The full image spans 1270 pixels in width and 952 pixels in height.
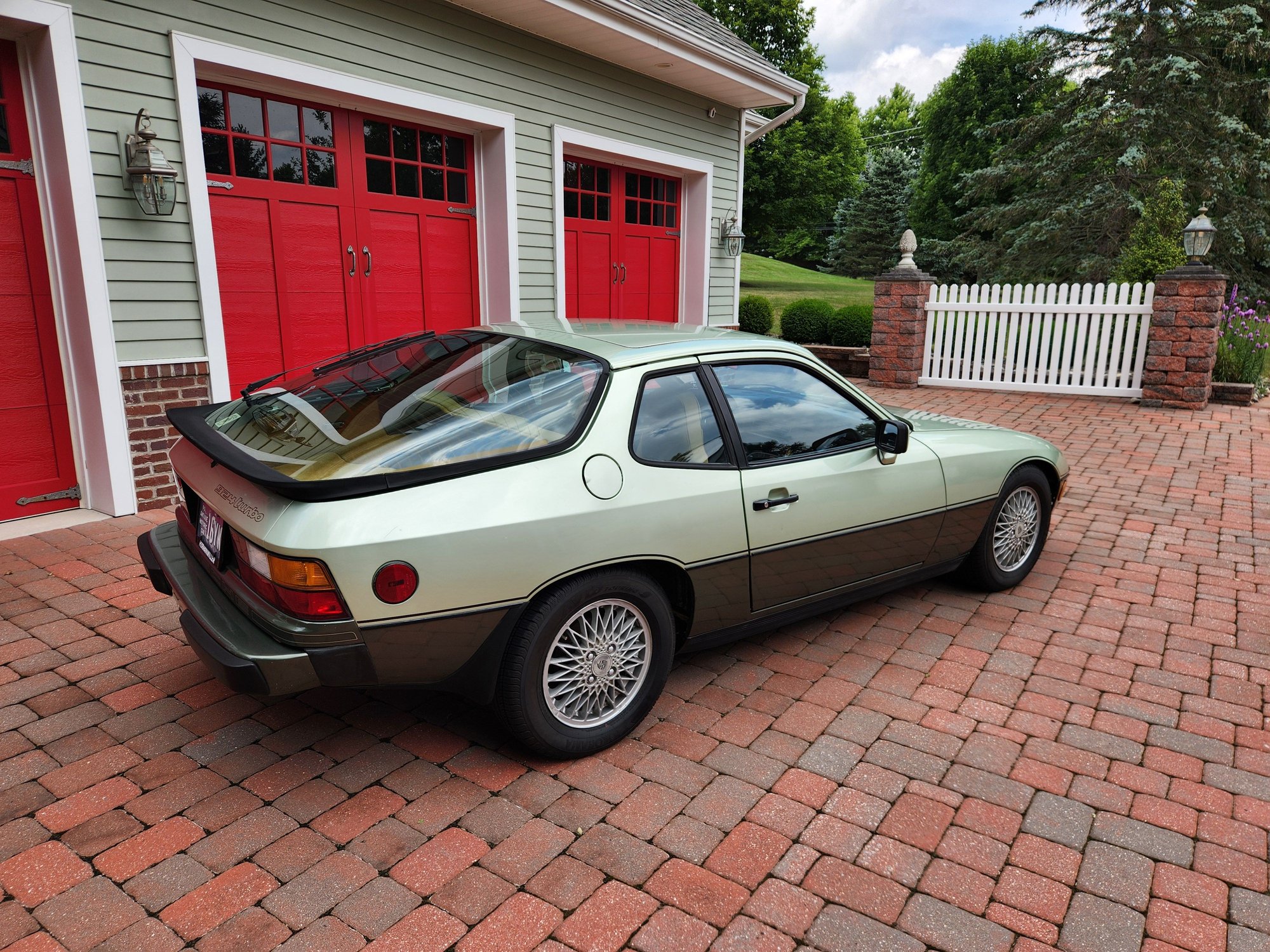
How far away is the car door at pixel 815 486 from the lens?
10.6 feet

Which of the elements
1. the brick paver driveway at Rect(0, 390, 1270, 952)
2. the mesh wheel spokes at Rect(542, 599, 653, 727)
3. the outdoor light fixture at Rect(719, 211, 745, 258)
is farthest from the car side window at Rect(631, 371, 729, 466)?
the outdoor light fixture at Rect(719, 211, 745, 258)

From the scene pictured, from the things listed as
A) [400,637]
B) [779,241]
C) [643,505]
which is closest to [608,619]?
[643,505]

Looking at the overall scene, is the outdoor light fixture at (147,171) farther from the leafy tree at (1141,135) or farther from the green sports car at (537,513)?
the leafy tree at (1141,135)

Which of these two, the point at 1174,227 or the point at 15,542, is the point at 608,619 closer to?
the point at 15,542

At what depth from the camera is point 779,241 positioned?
45156 mm

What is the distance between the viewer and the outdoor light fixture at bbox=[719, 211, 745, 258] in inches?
422

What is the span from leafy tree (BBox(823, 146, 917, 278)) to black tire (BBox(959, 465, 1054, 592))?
32786 mm

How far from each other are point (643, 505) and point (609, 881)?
1.16m

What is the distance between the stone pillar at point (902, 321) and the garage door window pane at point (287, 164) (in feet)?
27.0

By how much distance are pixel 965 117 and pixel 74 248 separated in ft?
111

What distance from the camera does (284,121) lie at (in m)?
6.34

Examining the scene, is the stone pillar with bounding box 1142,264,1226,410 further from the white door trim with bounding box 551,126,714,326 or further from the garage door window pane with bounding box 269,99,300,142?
the garage door window pane with bounding box 269,99,300,142

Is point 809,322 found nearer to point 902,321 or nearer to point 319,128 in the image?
point 902,321

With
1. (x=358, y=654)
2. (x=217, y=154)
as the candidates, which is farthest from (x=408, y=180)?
(x=358, y=654)
